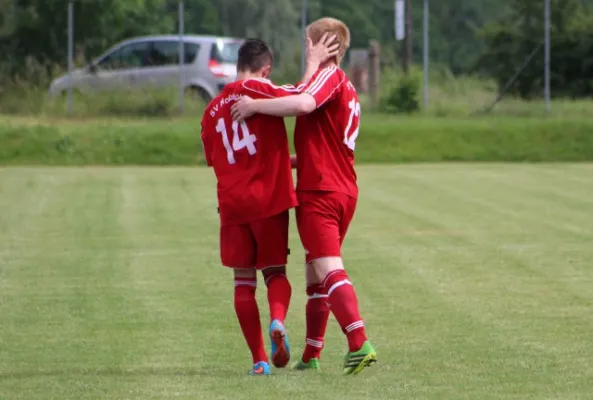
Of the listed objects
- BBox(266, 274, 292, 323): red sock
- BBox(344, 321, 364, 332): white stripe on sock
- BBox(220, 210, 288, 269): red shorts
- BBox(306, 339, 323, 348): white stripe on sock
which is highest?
BBox(220, 210, 288, 269): red shorts

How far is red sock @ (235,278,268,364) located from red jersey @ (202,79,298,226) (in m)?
0.38

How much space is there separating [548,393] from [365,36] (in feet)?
181

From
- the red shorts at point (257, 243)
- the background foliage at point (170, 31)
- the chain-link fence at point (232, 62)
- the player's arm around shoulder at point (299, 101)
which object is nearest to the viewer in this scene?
the player's arm around shoulder at point (299, 101)

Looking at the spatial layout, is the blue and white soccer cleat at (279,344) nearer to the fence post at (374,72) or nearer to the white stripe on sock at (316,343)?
the white stripe on sock at (316,343)

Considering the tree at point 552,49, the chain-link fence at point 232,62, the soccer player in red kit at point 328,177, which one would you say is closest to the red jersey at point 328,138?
the soccer player in red kit at point 328,177

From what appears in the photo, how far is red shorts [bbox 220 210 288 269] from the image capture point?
693 cm

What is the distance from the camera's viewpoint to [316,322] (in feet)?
23.8

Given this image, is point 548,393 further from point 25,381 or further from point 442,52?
point 442,52

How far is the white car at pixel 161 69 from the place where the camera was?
27.6 m

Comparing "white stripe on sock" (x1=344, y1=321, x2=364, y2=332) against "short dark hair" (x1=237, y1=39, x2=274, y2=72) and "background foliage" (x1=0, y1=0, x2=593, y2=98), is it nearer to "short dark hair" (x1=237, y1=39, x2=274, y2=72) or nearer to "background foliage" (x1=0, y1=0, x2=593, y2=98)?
"short dark hair" (x1=237, y1=39, x2=274, y2=72)

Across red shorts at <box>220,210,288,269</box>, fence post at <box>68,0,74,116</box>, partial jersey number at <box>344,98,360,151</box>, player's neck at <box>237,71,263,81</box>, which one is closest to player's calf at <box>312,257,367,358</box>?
red shorts at <box>220,210,288,269</box>

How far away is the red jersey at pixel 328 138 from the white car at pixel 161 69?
2063 cm

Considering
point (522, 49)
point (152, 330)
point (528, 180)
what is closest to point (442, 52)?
point (522, 49)

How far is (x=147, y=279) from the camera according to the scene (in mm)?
11281
